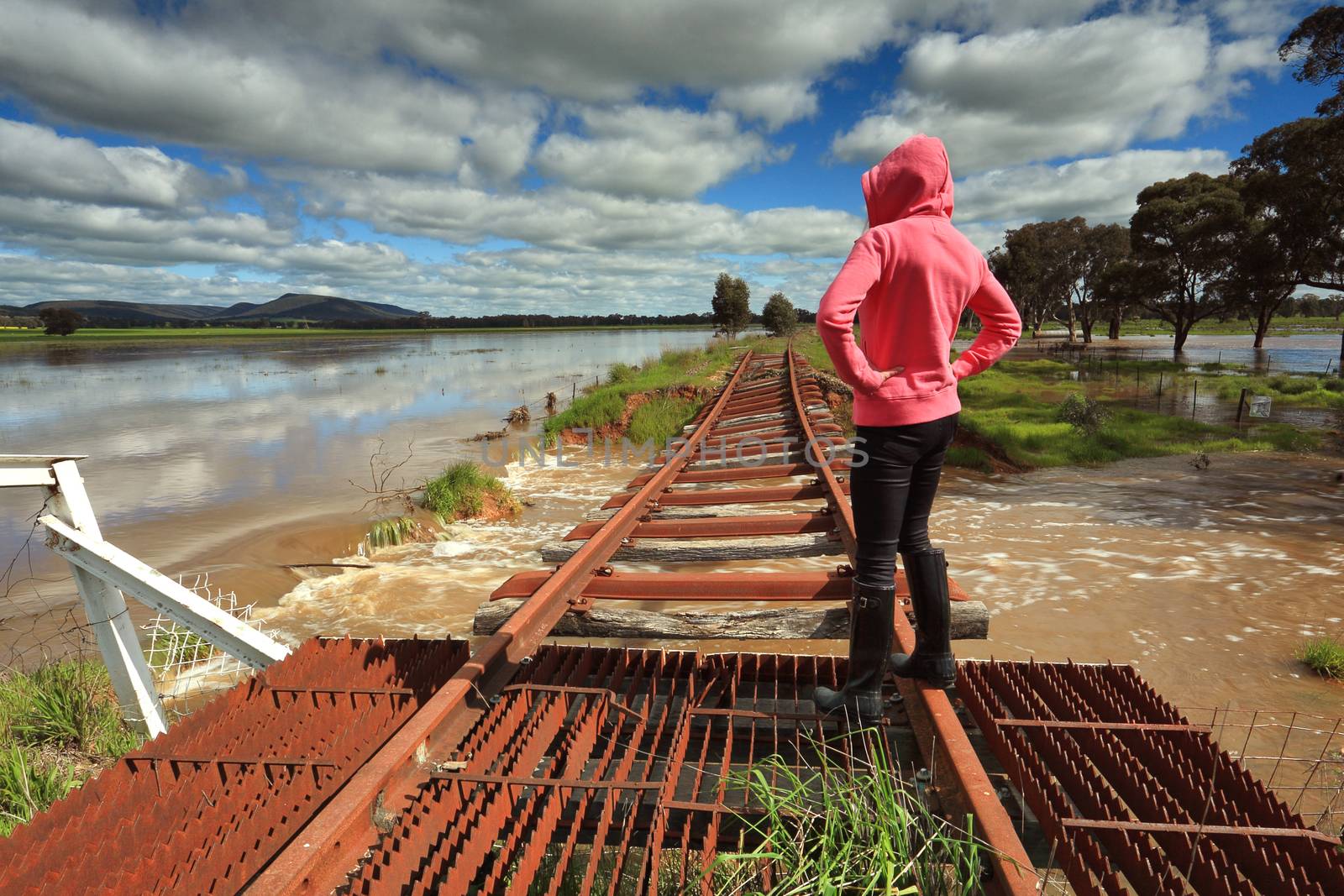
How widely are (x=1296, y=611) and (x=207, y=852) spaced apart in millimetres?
6138

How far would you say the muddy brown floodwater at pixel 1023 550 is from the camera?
422cm

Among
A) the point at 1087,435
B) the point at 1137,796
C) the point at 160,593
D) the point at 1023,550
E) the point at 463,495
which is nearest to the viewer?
the point at 1137,796

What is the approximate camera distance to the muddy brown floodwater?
4.22 meters

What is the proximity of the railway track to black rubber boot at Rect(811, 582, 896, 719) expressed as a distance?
0.11 metres

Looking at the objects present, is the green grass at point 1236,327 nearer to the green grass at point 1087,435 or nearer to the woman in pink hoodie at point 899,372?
the green grass at point 1087,435

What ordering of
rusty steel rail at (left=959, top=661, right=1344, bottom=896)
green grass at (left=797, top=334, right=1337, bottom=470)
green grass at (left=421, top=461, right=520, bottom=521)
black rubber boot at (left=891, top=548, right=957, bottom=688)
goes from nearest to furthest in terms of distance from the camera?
1. rusty steel rail at (left=959, top=661, right=1344, bottom=896)
2. black rubber boot at (left=891, top=548, right=957, bottom=688)
3. green grass at (left=421, top=461, right=520, bottom=521)
4. green grass at (left=797, top=334, right=1337, bottom=470)

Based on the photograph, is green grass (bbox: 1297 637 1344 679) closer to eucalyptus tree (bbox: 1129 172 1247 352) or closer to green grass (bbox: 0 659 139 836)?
green grass (bbox: 0 659 139 836)

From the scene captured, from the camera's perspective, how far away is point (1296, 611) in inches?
179

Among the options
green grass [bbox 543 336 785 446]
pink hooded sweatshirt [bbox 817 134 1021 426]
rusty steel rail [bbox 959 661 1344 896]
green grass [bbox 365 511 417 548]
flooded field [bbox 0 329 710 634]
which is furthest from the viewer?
green grass [bbox 543 336 785 446]

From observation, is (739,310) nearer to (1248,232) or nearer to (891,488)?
(1248,232)

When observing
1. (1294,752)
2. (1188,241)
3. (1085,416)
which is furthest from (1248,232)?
(1294,752)

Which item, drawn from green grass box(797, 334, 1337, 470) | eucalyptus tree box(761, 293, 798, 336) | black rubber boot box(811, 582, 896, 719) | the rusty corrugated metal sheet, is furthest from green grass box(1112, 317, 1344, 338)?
the rusty corrugated metal sheet

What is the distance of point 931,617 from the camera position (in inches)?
92.8

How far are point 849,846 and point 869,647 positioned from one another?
78 centimetres
